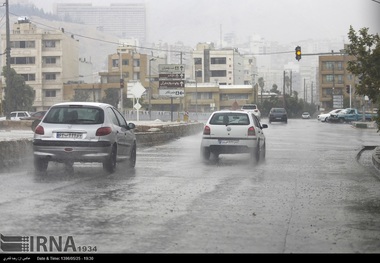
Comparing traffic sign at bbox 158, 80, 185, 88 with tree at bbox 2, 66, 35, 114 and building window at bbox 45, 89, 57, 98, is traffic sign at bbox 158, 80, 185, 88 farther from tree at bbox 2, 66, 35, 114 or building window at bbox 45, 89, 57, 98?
building window at bbox 45, 89, 57, 98

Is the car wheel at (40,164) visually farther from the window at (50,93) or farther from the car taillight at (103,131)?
the window at (50,93)

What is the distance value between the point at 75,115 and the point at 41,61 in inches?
3714

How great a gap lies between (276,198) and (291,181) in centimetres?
313

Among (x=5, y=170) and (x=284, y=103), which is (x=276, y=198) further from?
(x=284, y=103)

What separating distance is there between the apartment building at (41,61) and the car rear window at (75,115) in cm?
9305

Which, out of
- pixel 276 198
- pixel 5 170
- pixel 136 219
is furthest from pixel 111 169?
pixel 136 219

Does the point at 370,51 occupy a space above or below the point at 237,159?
above

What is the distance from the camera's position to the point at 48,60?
10819 cm

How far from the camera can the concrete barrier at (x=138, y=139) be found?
714 inches

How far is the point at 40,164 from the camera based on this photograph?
15.7m

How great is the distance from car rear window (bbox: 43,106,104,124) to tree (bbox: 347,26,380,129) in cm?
874

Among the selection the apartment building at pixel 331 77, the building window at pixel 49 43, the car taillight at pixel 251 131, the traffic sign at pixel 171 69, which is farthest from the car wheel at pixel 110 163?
the apartment building at pixel 331 77

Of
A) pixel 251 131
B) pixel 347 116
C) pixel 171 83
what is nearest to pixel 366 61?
pixel 251 131

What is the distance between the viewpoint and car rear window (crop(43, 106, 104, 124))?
51.1ft
